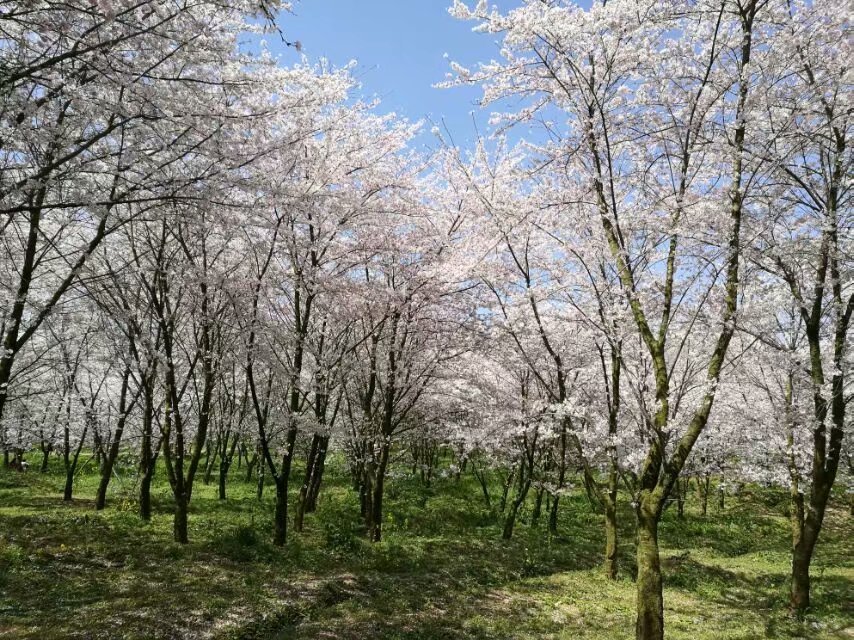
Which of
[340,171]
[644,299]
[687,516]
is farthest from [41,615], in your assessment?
[687,516]

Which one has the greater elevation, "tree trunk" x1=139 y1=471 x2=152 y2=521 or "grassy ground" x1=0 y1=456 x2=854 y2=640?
"tree trunk" x1=139 y1=471 x2=152 y2=521

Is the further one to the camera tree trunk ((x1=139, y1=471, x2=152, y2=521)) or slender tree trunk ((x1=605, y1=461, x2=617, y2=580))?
tree trunk ((x1=139, y1=471, x2=152, y2=521))

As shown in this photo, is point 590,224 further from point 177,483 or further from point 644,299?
point 177,483

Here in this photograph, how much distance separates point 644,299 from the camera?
412 inches

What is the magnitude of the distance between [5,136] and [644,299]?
1054 cm

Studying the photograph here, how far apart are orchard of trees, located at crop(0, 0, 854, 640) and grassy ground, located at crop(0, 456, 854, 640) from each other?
4.28ft

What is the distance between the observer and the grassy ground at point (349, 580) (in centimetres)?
847

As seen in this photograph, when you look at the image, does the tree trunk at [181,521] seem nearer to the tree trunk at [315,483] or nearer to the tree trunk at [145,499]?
the tree trunk at [145,499]

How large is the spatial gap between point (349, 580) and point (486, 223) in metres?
8.70

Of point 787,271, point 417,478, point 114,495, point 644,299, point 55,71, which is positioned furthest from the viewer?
point 417,478

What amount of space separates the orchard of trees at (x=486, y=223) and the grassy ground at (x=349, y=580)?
4.28ft

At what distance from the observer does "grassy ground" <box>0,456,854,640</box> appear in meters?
8.47

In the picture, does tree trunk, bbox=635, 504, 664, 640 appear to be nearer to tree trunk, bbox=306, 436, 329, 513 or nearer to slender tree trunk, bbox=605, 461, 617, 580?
slender tree trunk, bbox=605, 461, 617, 580

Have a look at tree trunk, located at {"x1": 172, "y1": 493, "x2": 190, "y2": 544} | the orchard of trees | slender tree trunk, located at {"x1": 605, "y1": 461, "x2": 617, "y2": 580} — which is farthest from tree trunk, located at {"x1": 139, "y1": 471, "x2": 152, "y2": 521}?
slender tree trunk, located at {"x1": 605, "y1": 461, "x2": 617, "y2": 580}
